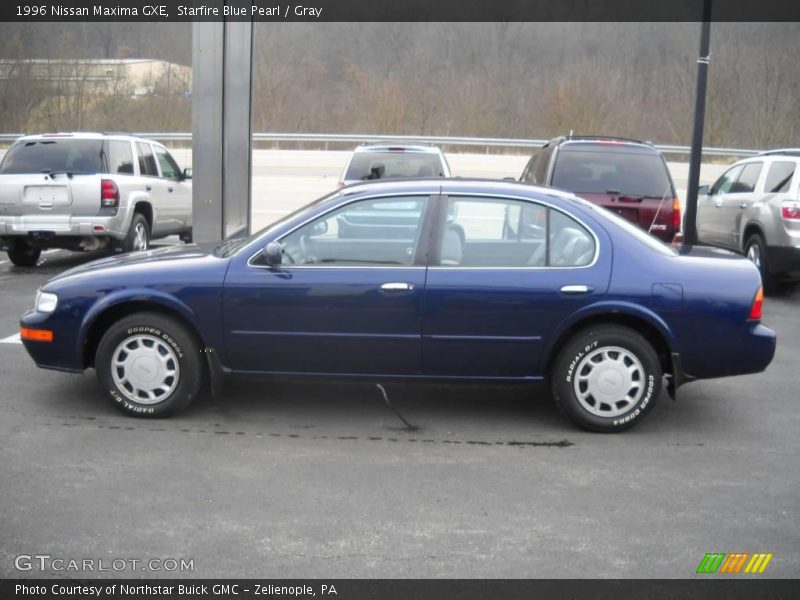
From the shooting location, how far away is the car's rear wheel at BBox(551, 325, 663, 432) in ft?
20.0

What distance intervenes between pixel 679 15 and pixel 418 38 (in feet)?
42.1

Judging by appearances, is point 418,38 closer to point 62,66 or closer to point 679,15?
point 679,15

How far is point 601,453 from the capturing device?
5.83m

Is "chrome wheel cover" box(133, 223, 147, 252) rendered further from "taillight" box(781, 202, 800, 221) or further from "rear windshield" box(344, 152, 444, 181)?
"taillight" box(781, 202, 800, 221)

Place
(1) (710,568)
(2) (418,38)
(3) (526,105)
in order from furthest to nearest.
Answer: (2) (418,38), (3) (526,105), (1) (710,568)

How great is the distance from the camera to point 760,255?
38.0 ft

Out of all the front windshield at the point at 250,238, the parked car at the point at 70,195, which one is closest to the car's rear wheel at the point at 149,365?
the front windshield at the point at 250,238

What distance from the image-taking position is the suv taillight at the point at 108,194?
12.2 metres

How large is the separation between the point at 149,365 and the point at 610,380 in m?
2.89

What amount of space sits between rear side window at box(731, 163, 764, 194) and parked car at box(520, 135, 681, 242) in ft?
Result: 5.76

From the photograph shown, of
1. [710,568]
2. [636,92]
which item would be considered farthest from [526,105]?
[710,568]

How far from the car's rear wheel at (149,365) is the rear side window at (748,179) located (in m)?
8.42

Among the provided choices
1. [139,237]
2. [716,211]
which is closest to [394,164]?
[139,237]

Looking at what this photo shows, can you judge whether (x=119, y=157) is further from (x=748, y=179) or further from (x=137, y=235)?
(x=748, y=179)
